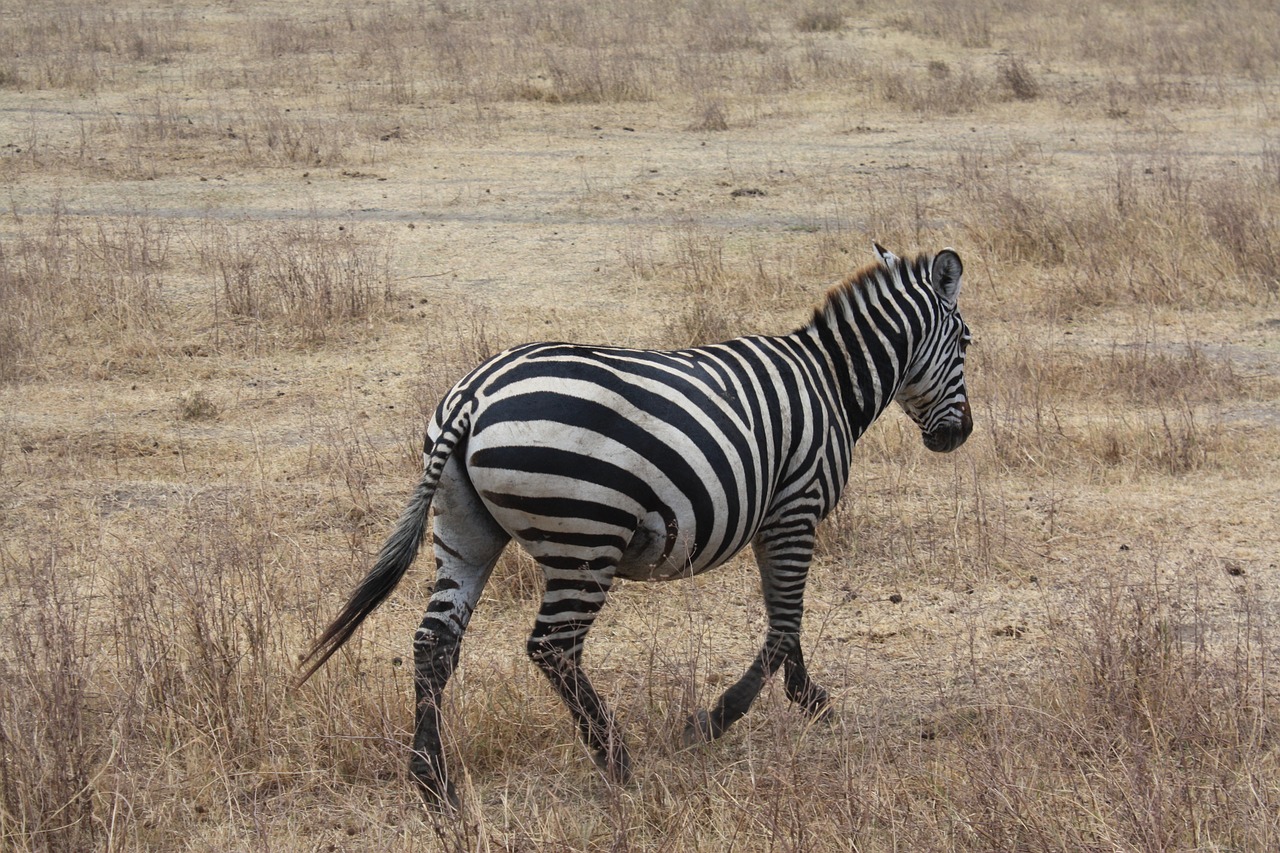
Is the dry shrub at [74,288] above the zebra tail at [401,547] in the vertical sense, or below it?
above

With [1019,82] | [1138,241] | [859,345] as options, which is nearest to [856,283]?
[859,345]

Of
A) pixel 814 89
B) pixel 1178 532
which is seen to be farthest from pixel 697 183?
pixel 1178 532

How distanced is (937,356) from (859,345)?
529mm

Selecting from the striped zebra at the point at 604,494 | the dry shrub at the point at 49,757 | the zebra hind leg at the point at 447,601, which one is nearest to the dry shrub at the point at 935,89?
the striped zebra at the point at 604,494

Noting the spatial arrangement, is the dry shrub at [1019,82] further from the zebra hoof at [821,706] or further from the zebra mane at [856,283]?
the zebra hoof at [821,706]

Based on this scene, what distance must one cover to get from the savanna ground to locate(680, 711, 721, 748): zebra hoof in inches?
2.6

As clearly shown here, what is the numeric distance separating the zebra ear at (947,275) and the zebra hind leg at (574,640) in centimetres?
216

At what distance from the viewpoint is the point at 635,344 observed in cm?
934

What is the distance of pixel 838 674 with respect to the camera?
515 centimetres

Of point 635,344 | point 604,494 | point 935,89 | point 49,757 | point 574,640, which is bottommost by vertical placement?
point 49,757

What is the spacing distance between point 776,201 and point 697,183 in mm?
976

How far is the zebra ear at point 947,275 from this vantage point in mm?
5297

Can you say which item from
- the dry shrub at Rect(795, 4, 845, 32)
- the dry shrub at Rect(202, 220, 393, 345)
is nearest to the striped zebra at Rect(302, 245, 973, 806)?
the dry shrub at Rect(202, 220, 393, 345)

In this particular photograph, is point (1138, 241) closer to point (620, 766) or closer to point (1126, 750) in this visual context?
point (1126, 750)
